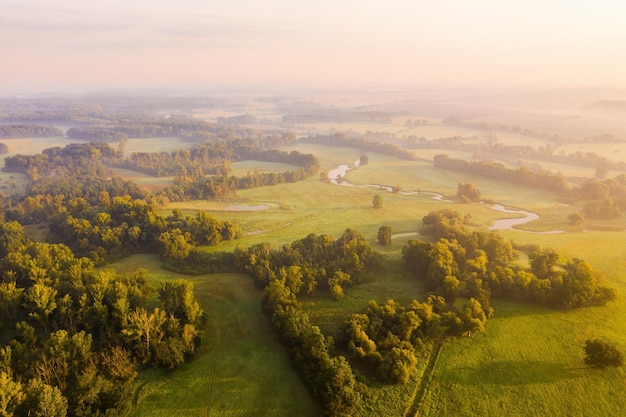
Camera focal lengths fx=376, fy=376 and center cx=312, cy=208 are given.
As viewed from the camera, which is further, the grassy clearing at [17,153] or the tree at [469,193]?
the grassy clearing at [17,153]

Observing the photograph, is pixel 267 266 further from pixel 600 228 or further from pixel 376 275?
pixel 600 228

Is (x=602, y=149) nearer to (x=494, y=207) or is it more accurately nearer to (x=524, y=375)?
(x=494, y=207)

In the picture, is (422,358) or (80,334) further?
(422,358)

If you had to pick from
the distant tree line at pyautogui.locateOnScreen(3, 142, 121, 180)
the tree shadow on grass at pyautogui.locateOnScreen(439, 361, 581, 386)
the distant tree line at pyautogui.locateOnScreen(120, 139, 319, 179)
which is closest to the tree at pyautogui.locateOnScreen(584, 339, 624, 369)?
the tree shadow on grass at pyautogui.locateOnScreen(439, 361, 581, 386)

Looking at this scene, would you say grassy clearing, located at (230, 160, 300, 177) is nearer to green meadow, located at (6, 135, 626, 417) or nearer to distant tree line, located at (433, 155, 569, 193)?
distant tree line, located at (433, 155, 569, 193)

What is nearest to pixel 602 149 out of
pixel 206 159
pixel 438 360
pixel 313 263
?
pixel 313 263

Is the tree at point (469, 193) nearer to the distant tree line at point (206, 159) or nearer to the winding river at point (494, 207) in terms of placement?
the winding river at point (494, 207)

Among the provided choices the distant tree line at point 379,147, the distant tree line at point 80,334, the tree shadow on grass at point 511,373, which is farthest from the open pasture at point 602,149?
the distant tree line at point 80,334
